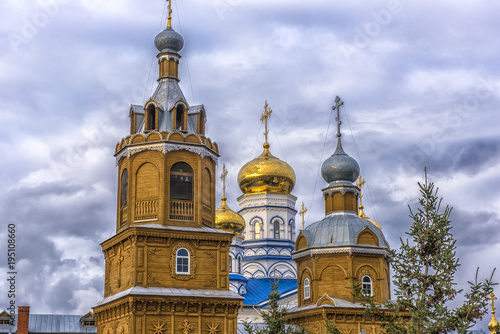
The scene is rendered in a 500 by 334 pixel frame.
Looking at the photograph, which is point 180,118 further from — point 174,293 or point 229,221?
point 229,221

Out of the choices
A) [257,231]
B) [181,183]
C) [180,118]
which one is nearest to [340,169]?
[180,118]

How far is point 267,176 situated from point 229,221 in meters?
4.62

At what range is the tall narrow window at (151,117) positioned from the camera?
31300 millimetres

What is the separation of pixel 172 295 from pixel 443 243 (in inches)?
469

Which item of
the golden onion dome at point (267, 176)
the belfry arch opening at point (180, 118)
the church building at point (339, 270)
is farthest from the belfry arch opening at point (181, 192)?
the golden onion dome at point (267, 176)

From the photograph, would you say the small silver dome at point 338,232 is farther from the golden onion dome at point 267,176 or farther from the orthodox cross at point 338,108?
the golden onion dome at point 267,176

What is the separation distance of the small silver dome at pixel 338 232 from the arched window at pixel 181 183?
8607 millimetres

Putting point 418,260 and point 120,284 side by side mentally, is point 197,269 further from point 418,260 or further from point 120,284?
point 418,260

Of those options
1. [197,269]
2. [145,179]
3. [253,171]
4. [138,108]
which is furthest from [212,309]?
[253,171]

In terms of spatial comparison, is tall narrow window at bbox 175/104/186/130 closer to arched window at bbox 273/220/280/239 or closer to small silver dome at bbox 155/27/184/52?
small silver dome at bbox 155/27/184/52

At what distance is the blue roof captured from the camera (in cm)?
4847

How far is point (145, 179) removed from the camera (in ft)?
98.5

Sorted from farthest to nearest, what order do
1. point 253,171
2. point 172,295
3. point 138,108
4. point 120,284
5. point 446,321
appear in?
1. point 253,171
2. point 138,108
3. point 120,284
4. point 172,295
5. point 446,321

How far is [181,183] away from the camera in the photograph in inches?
1184
